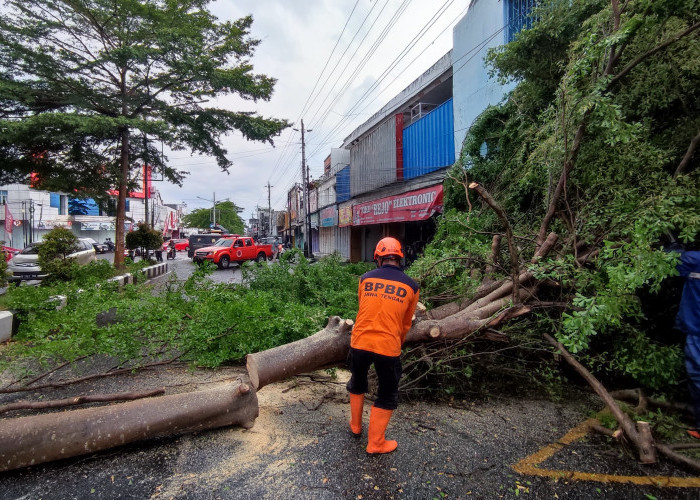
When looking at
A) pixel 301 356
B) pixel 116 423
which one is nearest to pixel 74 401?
pixel 116 423

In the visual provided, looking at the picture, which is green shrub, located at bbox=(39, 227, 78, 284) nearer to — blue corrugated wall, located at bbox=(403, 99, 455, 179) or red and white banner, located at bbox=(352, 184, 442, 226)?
red and white banner, located at bbox=(352, 184, 442, 226)

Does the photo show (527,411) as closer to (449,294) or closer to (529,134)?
(449,294)

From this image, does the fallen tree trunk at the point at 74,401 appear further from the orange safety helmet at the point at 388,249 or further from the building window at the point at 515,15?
the building window at the point at 515,15

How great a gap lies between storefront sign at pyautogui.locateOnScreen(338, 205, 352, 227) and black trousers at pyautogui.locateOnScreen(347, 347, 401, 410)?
17388mm

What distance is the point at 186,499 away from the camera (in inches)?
86.4

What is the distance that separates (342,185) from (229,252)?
7550 millimetres

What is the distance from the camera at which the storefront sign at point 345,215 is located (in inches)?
803

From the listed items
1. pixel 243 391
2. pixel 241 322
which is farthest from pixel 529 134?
pixel 243 391

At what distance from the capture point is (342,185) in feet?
75.0

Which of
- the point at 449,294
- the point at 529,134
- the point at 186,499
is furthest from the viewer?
the point at 529,134

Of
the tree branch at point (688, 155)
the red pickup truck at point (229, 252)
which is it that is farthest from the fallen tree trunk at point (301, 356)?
the red pickup truck at point (229, 252)

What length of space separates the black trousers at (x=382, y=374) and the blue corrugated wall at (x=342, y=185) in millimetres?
19515

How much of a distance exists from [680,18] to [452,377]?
4048 mm

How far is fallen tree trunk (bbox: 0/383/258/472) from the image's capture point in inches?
92.9
